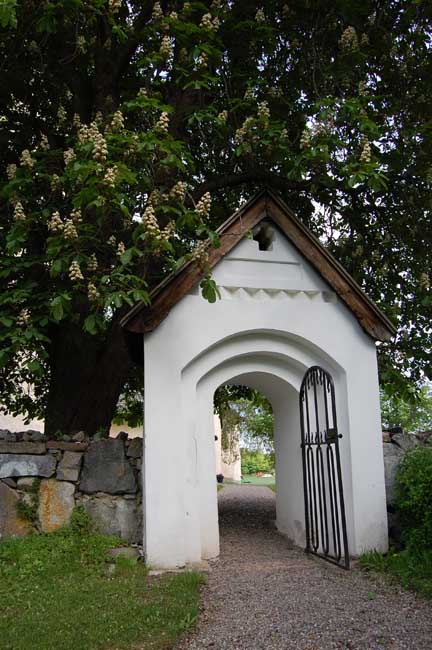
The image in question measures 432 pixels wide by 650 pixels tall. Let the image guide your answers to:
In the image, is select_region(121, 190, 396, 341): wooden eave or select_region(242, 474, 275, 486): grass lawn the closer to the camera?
select_region(121, 190, 396, 341): wooden eave

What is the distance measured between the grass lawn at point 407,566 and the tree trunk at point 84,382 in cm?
423

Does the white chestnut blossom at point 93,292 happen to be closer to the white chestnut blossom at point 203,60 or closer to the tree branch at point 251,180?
the white chestnut blossom at point 203,60

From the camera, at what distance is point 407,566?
6559 mm

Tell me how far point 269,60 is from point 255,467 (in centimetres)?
2824

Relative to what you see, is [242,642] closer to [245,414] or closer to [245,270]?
[245,270]

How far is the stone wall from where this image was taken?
746cm

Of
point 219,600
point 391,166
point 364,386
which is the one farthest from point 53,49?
point 219,600

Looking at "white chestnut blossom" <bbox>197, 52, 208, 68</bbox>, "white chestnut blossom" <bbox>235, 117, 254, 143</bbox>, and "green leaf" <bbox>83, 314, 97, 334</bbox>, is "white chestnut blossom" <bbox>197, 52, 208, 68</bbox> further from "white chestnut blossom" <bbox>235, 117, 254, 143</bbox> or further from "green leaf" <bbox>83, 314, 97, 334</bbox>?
"green leaf" <bbox>83, 314, 97, 334</bbox>

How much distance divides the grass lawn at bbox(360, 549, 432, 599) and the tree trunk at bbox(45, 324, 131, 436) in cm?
423

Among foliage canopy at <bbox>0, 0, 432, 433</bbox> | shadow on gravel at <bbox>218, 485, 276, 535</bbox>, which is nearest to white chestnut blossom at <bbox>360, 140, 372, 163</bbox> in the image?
foliage canopy at <bbox>0, 0, 432, 433</bbox>

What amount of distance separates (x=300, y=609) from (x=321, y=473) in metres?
2.28

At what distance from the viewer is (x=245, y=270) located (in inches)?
306

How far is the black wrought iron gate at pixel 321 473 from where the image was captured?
7.21 meters

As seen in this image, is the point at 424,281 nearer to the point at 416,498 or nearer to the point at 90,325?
the point at 416,498
